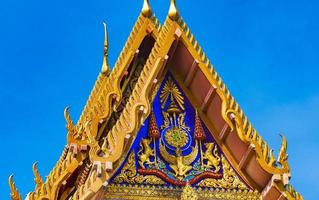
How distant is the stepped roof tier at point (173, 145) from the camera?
8.68 meters

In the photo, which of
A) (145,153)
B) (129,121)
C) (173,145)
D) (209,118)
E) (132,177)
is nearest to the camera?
(129,121)

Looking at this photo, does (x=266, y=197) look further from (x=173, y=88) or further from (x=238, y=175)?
(x=173, y=88)

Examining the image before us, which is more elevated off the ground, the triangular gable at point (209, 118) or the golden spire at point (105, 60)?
the golden spire at point (105, 60)

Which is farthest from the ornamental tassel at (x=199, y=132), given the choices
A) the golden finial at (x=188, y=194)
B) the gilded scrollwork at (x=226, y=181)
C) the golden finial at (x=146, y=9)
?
the golden finial at (x=146, y=9)

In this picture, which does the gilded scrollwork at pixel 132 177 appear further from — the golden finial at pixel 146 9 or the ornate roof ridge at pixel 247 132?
the golden finial at pixel 146 9

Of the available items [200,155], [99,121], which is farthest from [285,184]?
[99,121]

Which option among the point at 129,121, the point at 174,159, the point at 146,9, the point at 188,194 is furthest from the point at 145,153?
the point at 146,9

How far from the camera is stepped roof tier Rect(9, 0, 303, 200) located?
8680 millimetres

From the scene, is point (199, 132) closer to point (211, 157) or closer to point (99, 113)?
point (211, 157)

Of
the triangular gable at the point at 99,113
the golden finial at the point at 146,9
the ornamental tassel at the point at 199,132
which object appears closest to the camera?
the ornamental tassel at the point at 199,132

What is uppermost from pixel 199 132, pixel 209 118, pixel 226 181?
pixel 209 118

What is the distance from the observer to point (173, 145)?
912 cm

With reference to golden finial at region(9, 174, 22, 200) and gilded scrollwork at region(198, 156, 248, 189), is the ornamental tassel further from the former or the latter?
golden finial at region(9, 174, 22, 200)

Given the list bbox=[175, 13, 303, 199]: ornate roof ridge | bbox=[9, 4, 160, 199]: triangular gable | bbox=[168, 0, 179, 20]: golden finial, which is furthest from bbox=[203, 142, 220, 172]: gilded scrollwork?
bbox=[168, 0, 179, 20]: golden finial
